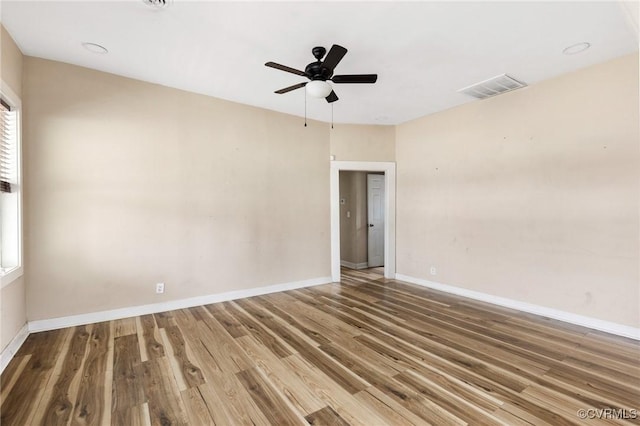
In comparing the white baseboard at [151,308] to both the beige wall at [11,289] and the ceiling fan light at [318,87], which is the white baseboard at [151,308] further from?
the ceiling fan light at [318,87]

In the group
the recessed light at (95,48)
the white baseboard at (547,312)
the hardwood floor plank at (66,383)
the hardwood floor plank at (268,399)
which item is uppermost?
the recessed light at (95,48)

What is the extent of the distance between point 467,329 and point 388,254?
2432mm

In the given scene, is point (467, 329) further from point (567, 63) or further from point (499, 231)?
point (567, 63)

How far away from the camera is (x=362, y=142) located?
5.38 meters

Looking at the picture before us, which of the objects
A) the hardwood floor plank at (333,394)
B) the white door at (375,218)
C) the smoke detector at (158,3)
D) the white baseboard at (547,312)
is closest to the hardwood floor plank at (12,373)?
the hardwood floor plank at (333,394)

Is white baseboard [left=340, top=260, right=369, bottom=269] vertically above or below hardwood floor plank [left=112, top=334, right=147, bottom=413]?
above

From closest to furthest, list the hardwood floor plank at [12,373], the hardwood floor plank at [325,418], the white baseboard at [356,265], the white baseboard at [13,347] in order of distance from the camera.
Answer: the hardwood floor plank at [325,418], the hardwood floor plank at [12,373], the white baseboard at [13,347], the white baseboard at [356,265]

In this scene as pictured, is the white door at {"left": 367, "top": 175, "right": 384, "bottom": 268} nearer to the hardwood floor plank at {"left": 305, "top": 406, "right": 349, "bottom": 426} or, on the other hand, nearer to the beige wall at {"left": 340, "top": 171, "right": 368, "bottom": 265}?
the beige wall at {"left": 340, "top": 171, "right": 368, "bottom": 265}

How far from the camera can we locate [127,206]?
353 cm

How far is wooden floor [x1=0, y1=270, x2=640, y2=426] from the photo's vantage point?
189 cm

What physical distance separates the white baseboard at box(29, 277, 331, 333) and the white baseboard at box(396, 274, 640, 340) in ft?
7.75

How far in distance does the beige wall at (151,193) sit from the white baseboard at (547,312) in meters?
2.38

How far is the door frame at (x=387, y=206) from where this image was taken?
5.26m

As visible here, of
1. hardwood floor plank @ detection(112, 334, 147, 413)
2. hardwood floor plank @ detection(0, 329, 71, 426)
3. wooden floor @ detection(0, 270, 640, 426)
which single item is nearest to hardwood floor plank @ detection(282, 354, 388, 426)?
wooden floor @ detection(0, 270, 640, 426)
